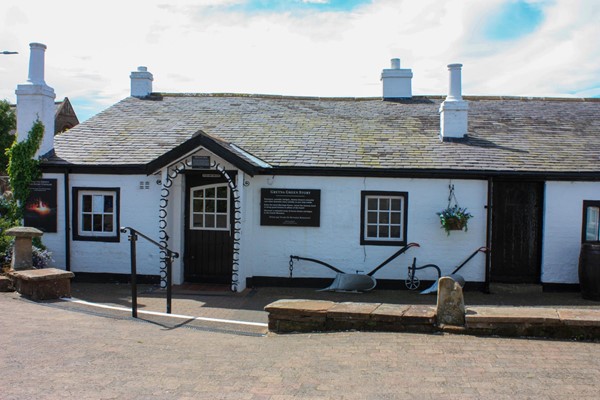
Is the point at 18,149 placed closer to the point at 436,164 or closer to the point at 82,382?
the point at 82,382

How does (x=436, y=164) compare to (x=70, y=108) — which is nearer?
(x=436, y=164)

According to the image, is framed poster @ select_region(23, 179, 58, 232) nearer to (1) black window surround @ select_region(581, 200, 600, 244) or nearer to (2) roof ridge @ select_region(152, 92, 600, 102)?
(2) roof ridge @ select_region(152, 92, 600, 102)

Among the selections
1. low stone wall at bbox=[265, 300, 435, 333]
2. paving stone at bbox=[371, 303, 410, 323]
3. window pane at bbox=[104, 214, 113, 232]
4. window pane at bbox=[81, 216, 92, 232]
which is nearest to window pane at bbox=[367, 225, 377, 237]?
low stone wall at bbox=[265, 300, 435, 333]

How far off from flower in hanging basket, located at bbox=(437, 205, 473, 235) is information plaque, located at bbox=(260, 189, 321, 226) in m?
2.58

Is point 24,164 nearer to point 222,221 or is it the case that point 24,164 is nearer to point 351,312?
point 222,221

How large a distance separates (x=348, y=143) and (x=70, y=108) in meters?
40.7

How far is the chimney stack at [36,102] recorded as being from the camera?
469 inches

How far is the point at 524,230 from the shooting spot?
11422 mm

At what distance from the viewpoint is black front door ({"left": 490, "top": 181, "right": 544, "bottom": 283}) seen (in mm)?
11391

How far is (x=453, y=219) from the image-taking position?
10.8m

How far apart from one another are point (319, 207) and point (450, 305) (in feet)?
15.8

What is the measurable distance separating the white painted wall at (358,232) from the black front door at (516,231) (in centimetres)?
43

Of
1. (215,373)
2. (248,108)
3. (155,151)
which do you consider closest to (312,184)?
(155,151)

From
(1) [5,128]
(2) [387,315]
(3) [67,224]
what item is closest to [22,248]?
(3) [67,224]
